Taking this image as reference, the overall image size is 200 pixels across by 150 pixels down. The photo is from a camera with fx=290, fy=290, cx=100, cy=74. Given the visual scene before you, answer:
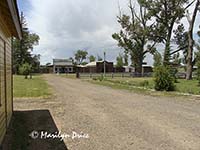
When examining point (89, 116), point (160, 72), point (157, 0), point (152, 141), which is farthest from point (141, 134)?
point (157, 0)

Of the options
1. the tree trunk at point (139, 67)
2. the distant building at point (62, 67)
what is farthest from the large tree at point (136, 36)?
the distant building at point (62, 67)

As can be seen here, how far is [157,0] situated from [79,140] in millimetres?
41429

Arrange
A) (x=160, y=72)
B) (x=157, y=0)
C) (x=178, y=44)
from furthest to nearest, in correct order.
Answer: (x=178, y=44), (x=157, y=0), (x=160, y=72)

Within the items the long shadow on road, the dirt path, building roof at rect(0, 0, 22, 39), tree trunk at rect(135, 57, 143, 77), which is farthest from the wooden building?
tree trunk at rect(135, 57, 143, 77)

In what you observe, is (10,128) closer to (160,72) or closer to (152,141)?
(152,141)

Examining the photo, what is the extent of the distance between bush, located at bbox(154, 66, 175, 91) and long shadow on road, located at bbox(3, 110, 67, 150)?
459 inches

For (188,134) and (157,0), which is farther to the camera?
(157,0)

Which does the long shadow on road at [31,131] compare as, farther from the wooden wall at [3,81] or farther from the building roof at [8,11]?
the building roof at [8,11]

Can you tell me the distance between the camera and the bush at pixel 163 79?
2010 cm

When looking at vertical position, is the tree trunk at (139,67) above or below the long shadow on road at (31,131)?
above

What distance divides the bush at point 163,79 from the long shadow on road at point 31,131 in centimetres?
1166

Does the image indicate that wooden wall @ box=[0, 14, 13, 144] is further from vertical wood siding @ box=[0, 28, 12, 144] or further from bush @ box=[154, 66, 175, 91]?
bush @ box=[154, 66, 175, 91]

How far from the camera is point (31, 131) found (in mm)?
7262

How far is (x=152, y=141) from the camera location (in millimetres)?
6191
